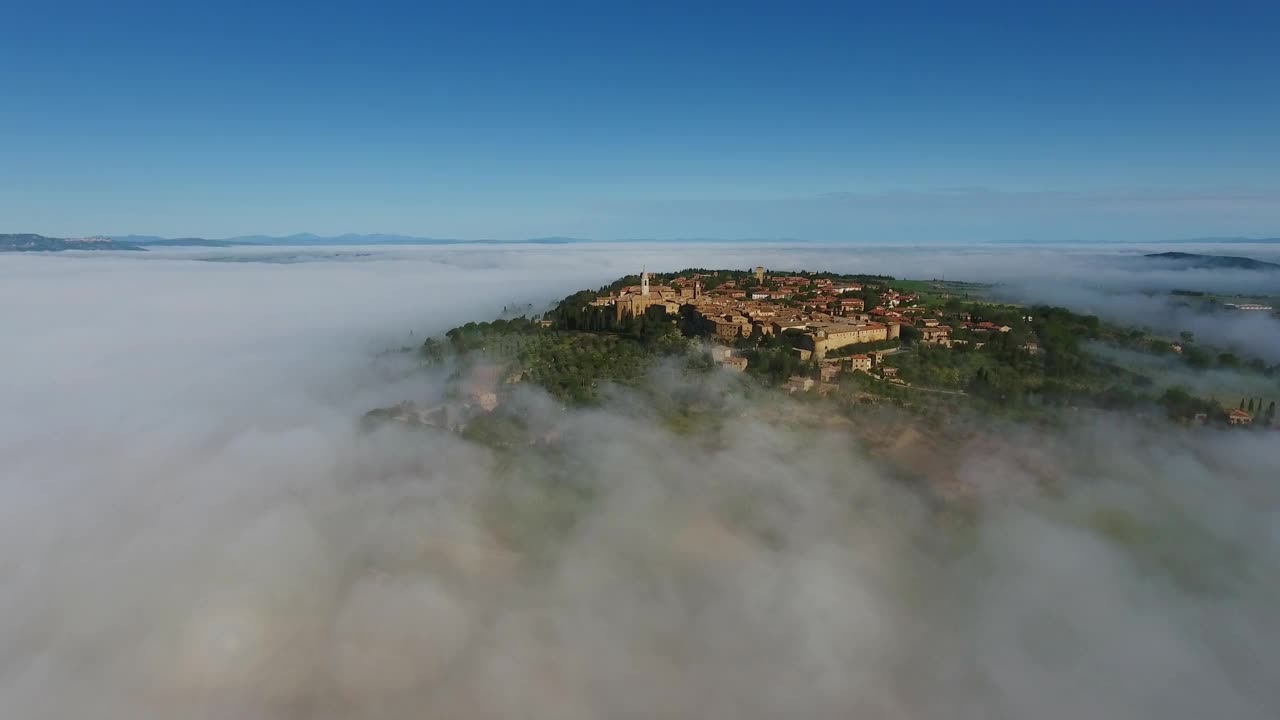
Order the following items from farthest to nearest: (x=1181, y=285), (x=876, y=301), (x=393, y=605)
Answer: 1. (x=1181, y=285)
2. (x=876, y=301)
3. (x=393, y=605)

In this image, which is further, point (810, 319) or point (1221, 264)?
point (1221, 264)

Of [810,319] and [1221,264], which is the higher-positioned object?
[1221,264]

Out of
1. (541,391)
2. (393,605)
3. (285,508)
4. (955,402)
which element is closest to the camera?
(393,605)

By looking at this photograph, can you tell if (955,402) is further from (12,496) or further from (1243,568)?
(12,496)

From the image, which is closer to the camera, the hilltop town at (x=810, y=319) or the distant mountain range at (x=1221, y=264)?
the hilltop town at (x=810, y=319)

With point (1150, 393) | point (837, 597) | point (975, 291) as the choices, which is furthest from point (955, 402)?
point (975, 291)

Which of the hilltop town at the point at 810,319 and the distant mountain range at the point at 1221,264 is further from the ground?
the distant mountain range at the point at 1221,264

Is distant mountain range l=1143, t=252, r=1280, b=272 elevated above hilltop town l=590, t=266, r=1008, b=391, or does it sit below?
above

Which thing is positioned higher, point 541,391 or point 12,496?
point 541,391

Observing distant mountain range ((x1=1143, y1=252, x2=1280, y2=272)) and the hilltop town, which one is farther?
distant mountain range ((x1=1143, y1=252, x2=1280, y2=272))

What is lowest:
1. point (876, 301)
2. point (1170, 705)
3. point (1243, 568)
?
point (1170, 705)

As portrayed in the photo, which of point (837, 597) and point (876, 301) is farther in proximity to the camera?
point (876, 301)
